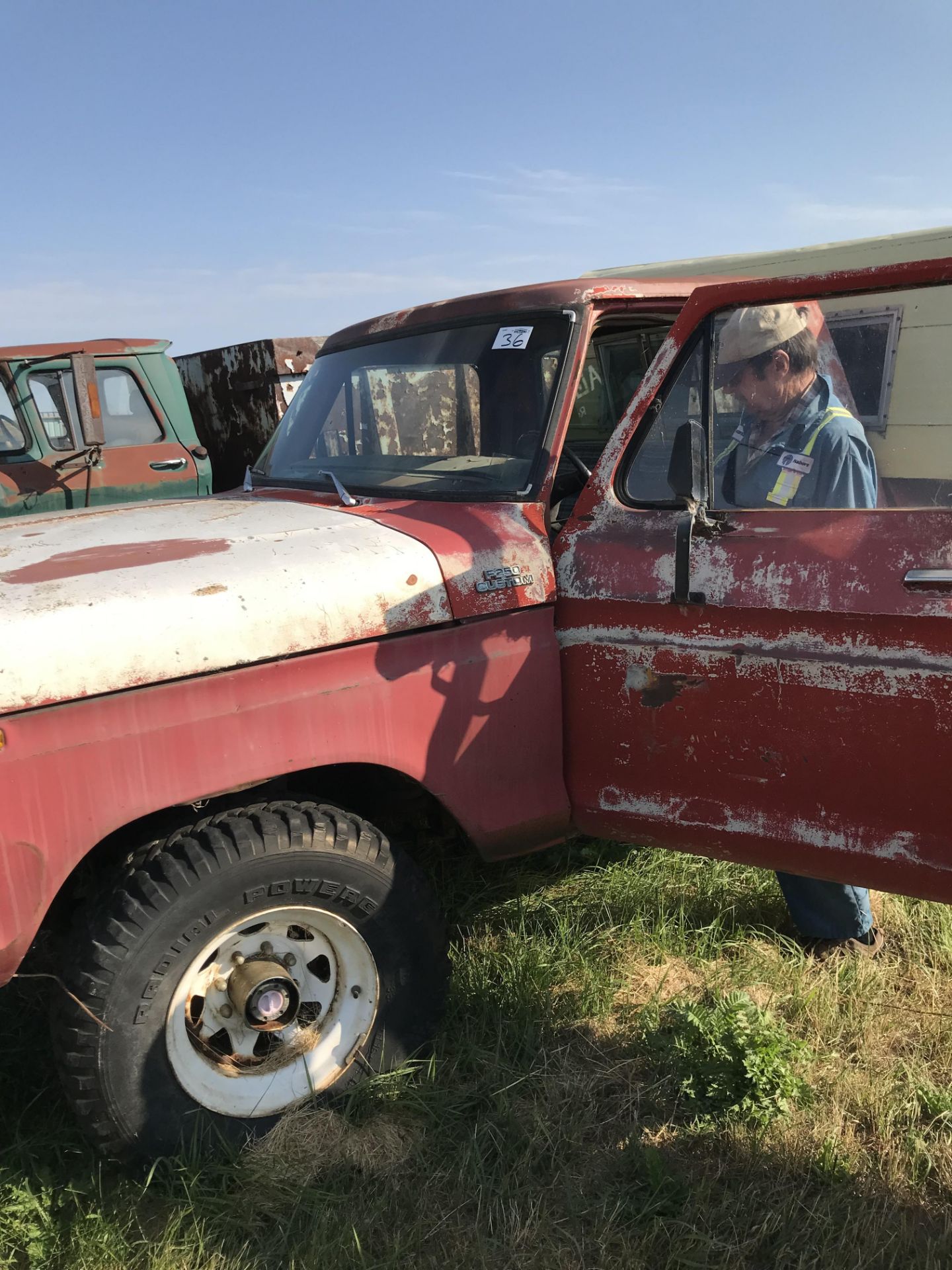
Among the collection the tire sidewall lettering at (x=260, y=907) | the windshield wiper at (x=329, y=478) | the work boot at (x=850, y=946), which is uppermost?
the windshield wiper at (x=329, y=478)

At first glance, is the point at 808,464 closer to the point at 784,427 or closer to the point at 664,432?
the point at 784,427

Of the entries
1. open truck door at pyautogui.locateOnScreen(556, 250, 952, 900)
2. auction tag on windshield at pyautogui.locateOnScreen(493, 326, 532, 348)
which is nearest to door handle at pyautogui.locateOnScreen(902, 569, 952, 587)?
open truck door at pyautogui.locateOnScreen(556, 250, 952, 900)

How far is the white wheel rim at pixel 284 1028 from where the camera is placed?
237cm

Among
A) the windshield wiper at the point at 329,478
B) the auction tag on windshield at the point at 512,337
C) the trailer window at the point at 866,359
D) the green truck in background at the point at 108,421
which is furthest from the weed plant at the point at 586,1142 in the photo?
the green truck in background at the point at 108,421

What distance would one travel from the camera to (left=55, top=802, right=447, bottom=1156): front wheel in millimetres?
2219

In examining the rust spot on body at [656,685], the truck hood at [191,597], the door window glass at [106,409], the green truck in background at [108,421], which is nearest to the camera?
the truck hood at [191,597]

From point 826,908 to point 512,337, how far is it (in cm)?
199

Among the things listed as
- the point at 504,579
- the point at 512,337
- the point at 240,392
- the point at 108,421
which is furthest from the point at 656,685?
the point at 240,392

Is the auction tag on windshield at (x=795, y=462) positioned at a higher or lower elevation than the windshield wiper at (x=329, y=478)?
higher

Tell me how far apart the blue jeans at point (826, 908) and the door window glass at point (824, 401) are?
A: 124 centimetres

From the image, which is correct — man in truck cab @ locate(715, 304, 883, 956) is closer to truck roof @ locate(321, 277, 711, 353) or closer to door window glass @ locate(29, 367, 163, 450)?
truck roof @ locate(321, 277, 711, 353)

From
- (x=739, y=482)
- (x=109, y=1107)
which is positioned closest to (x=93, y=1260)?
(x=109, y=1107)

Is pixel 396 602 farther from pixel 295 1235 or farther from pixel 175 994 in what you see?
pixel 295 1235

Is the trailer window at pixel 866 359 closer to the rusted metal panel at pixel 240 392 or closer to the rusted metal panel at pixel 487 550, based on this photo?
the rusted metal panel at pixel 487 550
